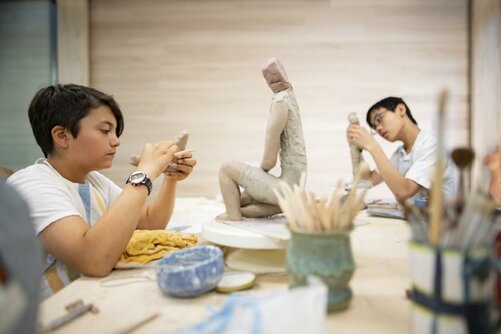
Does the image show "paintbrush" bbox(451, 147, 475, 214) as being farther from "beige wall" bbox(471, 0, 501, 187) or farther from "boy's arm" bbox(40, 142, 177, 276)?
"beige wall" bbox(471, 0, 501, 187)

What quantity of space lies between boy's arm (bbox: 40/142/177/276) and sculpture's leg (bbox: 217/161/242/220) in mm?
252

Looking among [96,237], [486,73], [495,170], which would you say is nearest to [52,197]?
[96,237]

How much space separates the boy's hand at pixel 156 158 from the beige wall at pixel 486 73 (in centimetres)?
241

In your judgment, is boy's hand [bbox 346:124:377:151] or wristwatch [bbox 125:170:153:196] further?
boy's hand [bbox 346:124:377:151]

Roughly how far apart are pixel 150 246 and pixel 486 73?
10.3 ft

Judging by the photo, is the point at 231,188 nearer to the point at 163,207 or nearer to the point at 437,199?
the point at 163,207

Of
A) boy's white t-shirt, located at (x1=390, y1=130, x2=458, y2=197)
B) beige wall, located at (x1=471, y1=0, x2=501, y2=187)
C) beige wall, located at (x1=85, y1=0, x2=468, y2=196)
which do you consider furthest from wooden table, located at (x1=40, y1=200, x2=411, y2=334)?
beige wall, located at (x1=85, y1=0, x2=468, y2=196)

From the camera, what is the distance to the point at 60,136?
1258 mm

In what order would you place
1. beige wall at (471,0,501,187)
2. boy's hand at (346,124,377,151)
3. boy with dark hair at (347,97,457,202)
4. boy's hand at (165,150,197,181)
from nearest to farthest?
boy's hand at (165,150,197,181) → boy's hand at (346,124,377,151) → boy with dark hair at (347,97,457,202) → beige wall at (471,0,501,187)

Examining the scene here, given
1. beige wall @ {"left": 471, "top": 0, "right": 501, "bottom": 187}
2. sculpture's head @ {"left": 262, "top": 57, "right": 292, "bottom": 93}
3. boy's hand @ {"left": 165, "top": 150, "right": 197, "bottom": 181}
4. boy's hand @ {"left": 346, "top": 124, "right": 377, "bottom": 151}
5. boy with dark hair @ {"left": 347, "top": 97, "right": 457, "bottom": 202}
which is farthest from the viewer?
beige wall @ {"left": 471, "top": 0, "right": 501, "bottom": 187}

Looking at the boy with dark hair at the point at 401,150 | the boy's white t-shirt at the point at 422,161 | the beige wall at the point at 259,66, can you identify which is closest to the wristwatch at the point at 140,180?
the boy with dark hair at the point at 401,150

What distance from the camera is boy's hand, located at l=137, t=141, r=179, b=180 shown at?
1198 mm

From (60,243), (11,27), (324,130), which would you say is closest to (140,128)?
(11,27)

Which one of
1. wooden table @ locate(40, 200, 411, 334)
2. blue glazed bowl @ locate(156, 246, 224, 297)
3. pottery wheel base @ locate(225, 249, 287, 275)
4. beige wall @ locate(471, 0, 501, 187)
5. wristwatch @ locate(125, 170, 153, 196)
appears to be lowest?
wooden table @ locate(40, 200, 411, 334)
